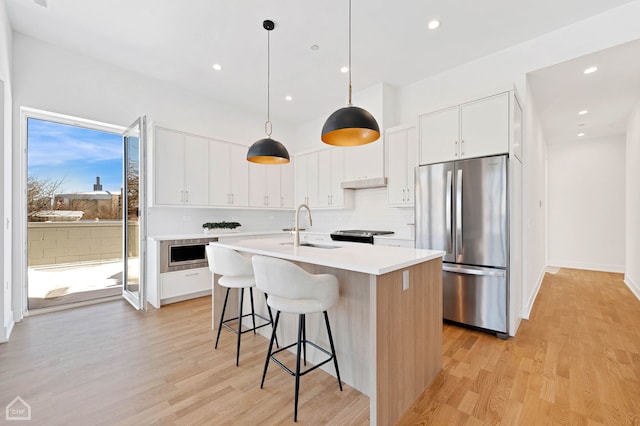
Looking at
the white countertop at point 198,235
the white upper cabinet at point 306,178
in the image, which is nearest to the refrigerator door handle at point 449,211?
the white upper cabinet at point 306,178

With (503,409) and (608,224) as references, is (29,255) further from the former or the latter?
(608,224)

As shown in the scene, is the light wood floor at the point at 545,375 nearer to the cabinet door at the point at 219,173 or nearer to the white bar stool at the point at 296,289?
the white bar stool at the point at 296,289

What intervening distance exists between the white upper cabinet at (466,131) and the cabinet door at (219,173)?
3.13 meters

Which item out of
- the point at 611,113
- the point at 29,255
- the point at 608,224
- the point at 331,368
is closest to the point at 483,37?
the point at 611,113

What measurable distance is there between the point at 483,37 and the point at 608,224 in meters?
5.39

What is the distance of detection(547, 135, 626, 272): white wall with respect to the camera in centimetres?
566

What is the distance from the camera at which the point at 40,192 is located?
3.60 metres

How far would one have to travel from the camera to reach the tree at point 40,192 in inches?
138

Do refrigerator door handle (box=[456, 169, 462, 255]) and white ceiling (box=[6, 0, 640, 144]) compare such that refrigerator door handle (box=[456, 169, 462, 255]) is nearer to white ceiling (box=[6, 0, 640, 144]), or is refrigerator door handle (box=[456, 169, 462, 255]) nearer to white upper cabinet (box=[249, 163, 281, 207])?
white ceiling (box=[6, 0, 640, 144])

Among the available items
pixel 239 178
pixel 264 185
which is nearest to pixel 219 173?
pixel 239 178

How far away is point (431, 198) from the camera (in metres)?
3.28

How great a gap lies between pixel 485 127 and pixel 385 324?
Answer: 8.20 feet

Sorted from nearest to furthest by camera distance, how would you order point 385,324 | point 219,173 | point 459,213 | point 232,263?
1. point 385,324
2. point 232,263
3. point 459,213
4. point 219,173

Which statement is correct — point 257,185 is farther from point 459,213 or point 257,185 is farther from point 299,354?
point 299,354
